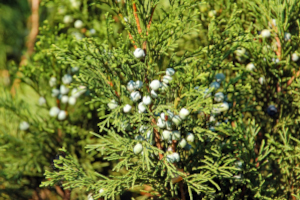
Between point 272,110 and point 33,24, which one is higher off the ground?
point 33,24

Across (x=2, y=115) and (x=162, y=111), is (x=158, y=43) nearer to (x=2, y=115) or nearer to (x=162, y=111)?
(x=162, y=111)

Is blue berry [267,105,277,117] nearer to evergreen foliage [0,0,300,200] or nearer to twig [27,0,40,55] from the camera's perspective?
evergreen foliage [0,0,300,200]

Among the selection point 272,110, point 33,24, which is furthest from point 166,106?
point 33,24

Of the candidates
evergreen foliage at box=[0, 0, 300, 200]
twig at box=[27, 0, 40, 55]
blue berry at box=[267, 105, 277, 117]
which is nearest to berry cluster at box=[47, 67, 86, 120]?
evergreen foliage at box=[0, 0, 300, 200]

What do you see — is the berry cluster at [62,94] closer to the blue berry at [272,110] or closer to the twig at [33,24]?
the twig at [33,24]

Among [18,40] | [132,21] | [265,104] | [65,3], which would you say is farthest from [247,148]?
[18,40]

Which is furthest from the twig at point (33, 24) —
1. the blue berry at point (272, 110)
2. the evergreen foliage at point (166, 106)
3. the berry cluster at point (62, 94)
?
the blue berry at point (272, 110)

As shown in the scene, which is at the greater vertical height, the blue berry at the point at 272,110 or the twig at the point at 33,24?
the twig at the point at 33,24

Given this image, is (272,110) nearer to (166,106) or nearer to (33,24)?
(166,106)
